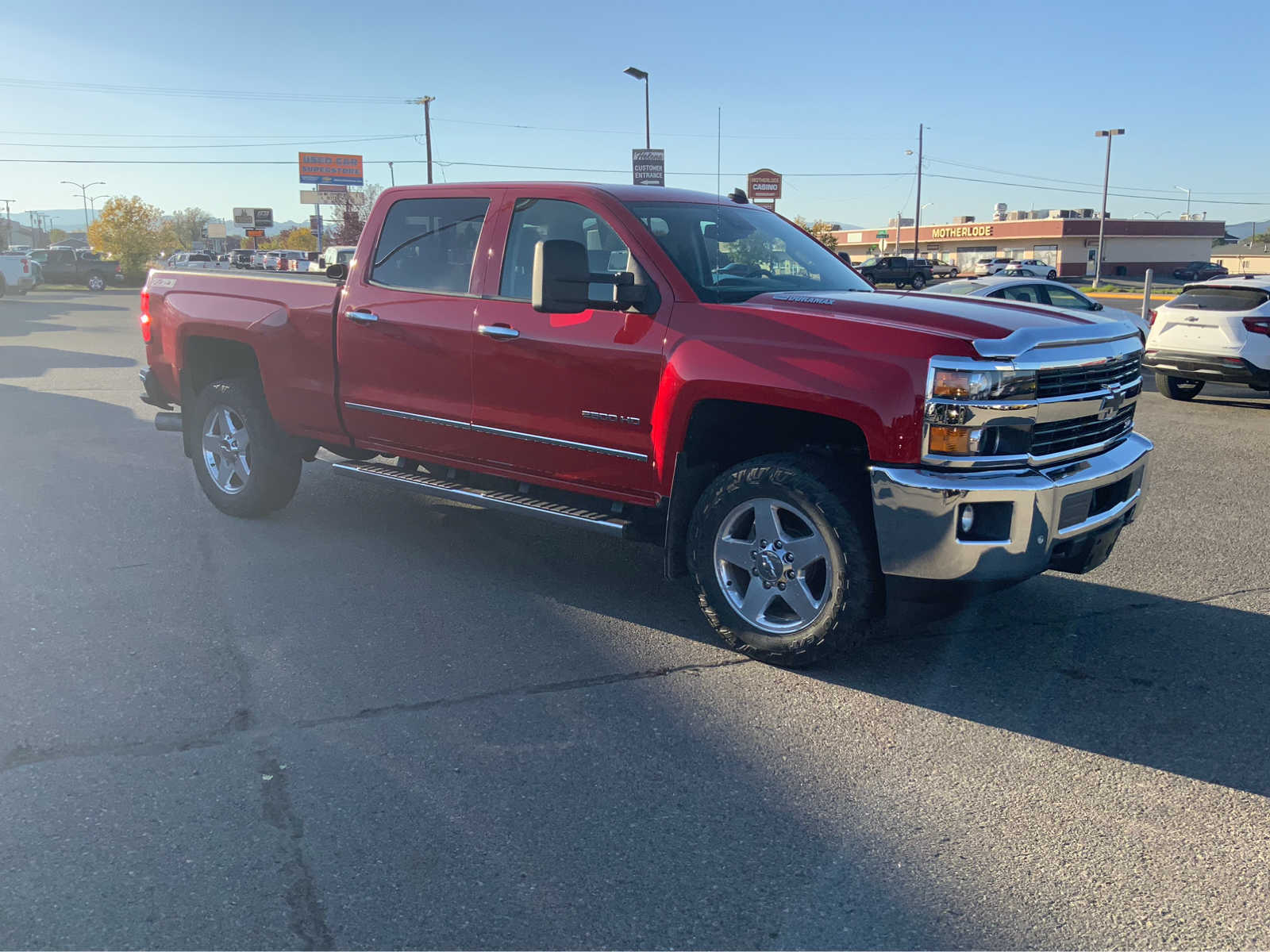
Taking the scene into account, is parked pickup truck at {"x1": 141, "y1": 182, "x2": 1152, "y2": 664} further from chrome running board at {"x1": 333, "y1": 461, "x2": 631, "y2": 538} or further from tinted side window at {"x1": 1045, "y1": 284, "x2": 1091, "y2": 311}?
tinted side window at {"x1": 1045, "y1": 284, "x2": 1091, "y2": 311}

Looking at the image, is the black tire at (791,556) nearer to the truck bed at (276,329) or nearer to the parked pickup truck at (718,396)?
the parked pickup truck at (718,396)

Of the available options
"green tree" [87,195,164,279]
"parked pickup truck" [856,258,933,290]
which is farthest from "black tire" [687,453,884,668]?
"green tree" [87,195,164,279]

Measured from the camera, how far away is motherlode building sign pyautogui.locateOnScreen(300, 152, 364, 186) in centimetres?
8312

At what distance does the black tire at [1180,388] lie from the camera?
13.5 meters

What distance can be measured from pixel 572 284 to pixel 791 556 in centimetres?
150

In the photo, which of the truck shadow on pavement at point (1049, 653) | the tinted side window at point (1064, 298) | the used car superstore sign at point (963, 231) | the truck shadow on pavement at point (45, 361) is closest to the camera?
the truck shadow on pavement at point (1049, 653)

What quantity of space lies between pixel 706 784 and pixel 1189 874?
1429 millimetres

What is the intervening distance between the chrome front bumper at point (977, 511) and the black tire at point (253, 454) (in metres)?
4.06

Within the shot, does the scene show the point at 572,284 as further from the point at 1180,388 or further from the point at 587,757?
the point at 1180,388

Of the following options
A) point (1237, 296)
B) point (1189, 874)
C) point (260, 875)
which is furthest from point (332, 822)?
point (1237, 296)

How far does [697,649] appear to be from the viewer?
15.9ft

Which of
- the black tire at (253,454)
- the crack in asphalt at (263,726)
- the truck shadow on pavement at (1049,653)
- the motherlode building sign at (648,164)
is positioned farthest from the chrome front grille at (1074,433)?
the motherlode building sign at (648,164)

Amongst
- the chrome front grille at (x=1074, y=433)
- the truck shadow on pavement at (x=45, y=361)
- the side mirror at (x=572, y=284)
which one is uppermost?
the side mirror at (x=572, y=284)

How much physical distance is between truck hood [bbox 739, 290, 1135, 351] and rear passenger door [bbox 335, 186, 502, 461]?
5.44ft
